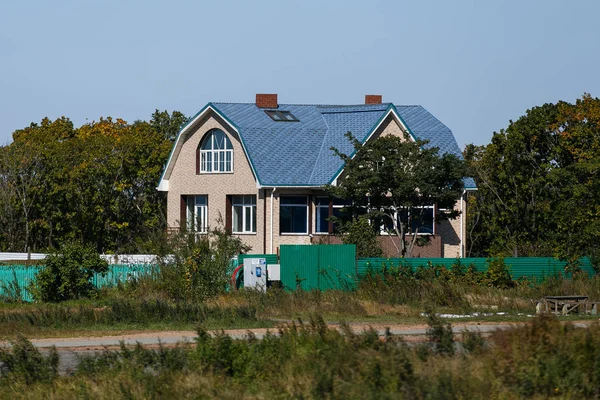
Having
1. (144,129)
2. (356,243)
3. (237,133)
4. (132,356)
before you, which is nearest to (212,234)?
(356,243)

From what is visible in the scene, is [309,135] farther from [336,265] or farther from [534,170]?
[336,265]

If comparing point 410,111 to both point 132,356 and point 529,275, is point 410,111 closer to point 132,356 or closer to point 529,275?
point 529,275

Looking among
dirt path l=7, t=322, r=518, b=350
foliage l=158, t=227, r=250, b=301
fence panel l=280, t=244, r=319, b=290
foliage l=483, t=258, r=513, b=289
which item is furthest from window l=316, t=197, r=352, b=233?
dirt path l=7, t=322, r=518, b=350

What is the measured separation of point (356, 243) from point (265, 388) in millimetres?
23439

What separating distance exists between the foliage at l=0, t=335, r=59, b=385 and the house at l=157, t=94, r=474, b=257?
2680cm

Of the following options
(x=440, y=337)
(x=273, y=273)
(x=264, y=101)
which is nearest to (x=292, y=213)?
(x=264, y=101)

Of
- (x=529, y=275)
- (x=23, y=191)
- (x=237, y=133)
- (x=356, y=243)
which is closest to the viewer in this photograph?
(x=529, y=275)

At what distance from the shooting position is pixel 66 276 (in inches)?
1340

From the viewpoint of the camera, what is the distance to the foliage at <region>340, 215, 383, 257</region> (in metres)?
36.6

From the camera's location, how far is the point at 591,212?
37.5m

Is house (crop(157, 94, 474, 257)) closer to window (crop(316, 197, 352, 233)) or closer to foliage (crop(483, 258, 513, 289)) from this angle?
window (crop(316, 197, 352, 233))

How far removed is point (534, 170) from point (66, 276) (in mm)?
23471

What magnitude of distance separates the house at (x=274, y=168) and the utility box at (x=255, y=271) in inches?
320

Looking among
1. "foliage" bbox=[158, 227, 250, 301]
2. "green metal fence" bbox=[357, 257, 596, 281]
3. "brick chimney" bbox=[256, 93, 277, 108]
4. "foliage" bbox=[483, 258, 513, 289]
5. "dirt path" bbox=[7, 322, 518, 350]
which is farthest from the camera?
"brick chimney" bbox=[256, 93, 277, 108]
